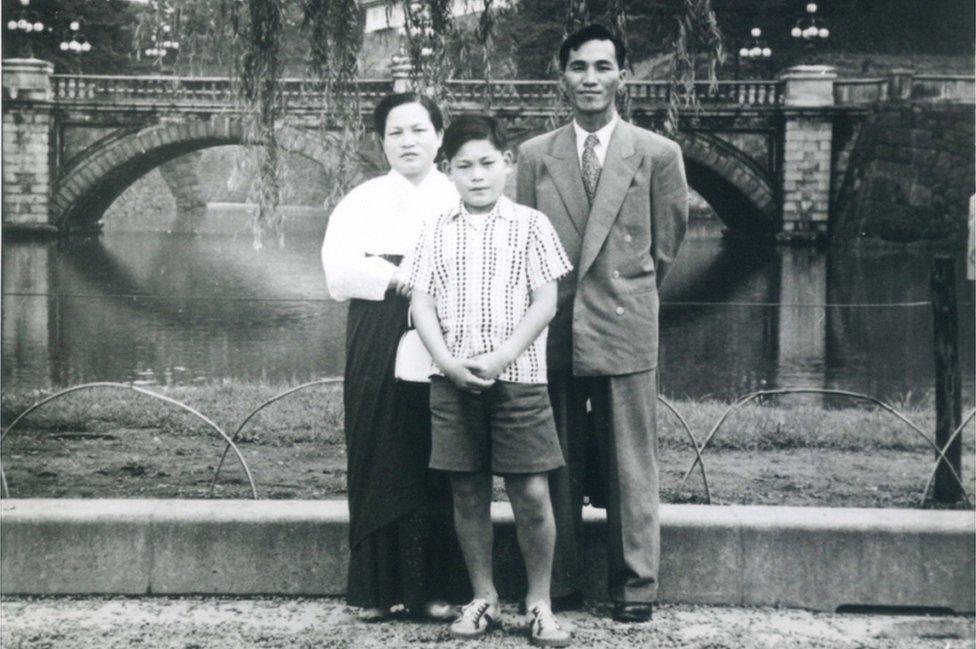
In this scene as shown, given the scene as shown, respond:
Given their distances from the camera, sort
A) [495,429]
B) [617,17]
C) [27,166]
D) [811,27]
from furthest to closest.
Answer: [27,166] < [811,27] < [617,17] < [495,429]

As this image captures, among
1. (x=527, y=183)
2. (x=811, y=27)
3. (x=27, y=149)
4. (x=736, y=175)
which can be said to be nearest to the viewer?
(x=527, y=183)

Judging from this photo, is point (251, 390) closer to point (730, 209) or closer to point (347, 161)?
point (347, 161)

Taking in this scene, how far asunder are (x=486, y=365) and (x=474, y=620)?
2.51ft

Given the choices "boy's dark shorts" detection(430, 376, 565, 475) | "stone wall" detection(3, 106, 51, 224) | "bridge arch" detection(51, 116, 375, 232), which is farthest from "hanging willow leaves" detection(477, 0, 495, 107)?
"bridge arch" detection(51, 116, 375, 232)

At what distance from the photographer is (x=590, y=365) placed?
355 centimetres

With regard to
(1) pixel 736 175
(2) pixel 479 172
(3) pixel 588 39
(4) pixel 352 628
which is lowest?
(4) pixel 352 628

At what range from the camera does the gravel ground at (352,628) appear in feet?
11.3

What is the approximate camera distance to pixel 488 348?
3.30 m

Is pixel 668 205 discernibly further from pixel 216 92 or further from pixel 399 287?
pixel 216 92

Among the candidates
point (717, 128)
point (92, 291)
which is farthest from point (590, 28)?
point (717, 128)

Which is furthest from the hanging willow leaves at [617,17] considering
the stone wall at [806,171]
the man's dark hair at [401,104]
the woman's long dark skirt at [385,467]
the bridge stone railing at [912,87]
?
the stone wall at [806,171]

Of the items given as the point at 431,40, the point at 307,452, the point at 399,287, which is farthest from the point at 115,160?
the point at 399,287

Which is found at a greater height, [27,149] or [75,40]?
[27,149]

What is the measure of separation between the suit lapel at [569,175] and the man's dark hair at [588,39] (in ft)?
0.78
